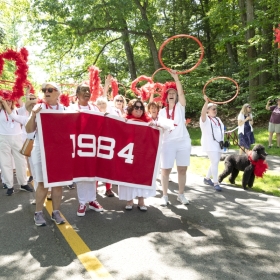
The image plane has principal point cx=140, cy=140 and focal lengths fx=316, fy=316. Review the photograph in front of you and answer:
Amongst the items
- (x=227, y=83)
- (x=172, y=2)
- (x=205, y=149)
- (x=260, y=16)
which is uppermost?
(x=172, y=2)

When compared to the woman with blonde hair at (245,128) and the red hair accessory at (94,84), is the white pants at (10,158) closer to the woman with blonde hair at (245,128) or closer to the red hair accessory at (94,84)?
the red hair accessory at (94,84)

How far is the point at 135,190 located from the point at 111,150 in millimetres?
769

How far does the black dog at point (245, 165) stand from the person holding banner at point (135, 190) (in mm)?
2327

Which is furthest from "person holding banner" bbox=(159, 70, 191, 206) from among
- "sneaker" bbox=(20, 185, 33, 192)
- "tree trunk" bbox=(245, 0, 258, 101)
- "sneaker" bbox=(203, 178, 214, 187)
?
"tree trunk" bbox=(245, 0, 258, 101)

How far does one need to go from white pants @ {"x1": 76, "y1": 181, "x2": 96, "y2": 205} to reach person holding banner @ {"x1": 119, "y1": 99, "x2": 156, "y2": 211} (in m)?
0.46

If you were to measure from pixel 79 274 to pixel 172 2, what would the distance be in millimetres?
26515

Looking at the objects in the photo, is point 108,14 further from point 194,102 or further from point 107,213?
point 107,213

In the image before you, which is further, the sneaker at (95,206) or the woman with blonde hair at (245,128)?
the woman with blonde hair at (245,128)

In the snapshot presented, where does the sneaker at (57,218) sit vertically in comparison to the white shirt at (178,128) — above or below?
below

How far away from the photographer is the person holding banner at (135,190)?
519 centimetres

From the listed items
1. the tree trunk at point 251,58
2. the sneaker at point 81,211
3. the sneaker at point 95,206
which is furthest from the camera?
the tree trunk at point 251,58

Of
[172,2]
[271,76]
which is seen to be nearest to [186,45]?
[172,2]

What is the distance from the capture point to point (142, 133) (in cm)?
519

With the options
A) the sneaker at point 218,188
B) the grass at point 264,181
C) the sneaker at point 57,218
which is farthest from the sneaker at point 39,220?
the grass at point 264,181
